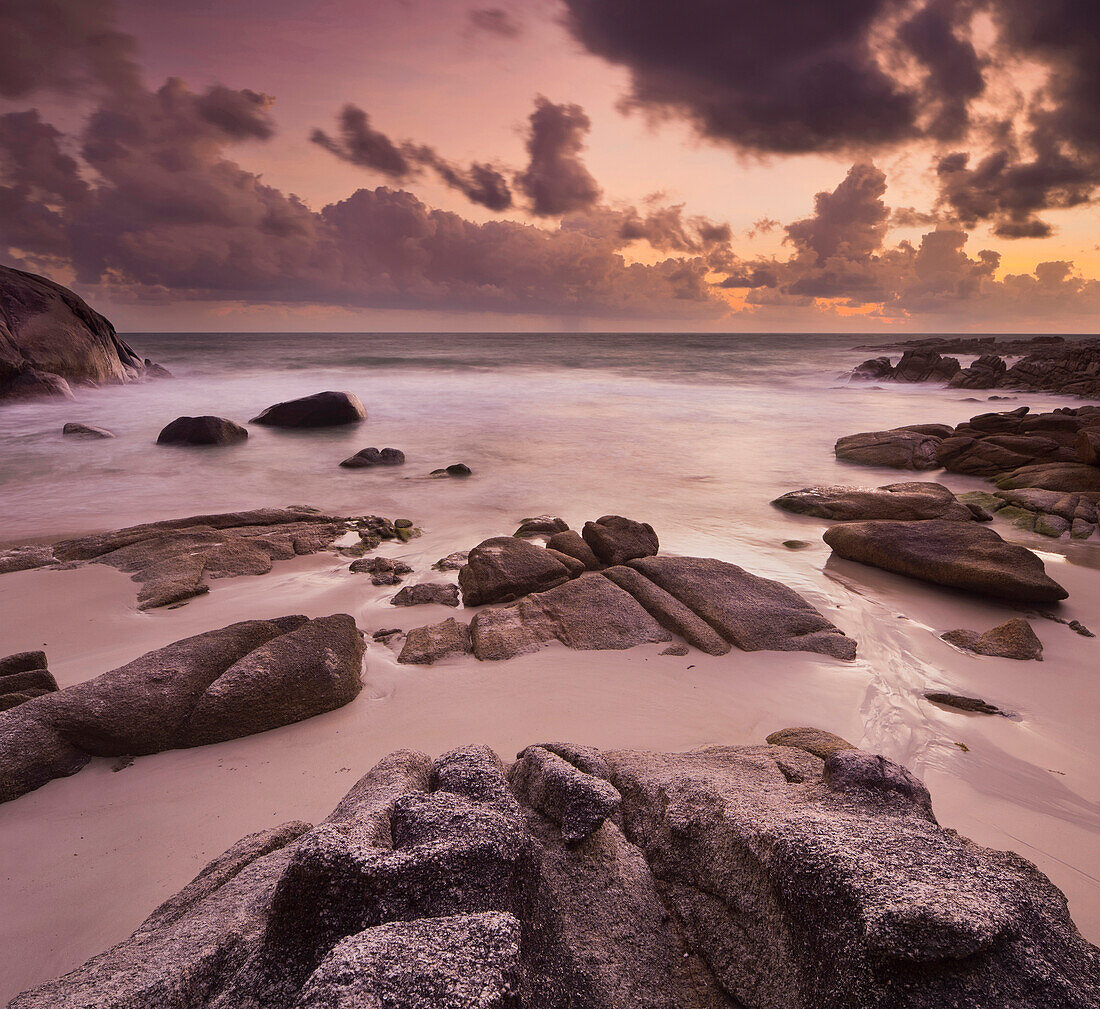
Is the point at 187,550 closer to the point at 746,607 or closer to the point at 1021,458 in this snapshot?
the point at 746,607

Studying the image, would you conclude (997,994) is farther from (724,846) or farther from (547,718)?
(547,718)

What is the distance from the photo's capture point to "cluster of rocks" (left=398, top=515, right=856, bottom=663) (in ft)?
14.7

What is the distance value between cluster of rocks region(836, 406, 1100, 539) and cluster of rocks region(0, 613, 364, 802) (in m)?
9.35

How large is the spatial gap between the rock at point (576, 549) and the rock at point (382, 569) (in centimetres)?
170

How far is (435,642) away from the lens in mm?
4508

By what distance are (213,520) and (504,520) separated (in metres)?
4.02

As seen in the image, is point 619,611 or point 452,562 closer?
point 619,611

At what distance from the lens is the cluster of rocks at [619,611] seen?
4.47 metres

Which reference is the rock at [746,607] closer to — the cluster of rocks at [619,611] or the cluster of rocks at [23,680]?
the cluster of rocks at [619,611]

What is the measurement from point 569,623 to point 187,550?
4627 mm

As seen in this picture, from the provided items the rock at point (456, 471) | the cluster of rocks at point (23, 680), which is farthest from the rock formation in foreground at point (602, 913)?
the rock at point (456, 471)

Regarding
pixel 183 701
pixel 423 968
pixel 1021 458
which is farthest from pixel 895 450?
pixel 423 968

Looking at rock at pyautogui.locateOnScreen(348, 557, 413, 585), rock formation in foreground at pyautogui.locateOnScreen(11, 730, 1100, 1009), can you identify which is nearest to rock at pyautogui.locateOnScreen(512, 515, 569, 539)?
rock at pyautogui.locateOnScreen(348, 557, 413, 585)

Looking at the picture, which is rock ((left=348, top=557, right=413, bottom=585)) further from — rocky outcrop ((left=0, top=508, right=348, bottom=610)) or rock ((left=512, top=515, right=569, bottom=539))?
rock ((left=512, top=515, right=569, bottom=539))
